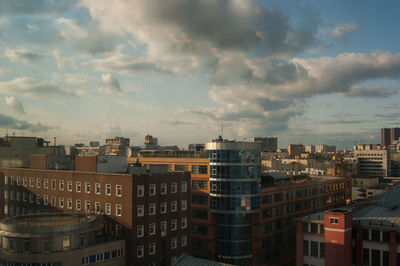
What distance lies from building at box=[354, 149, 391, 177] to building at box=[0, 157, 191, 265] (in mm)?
153200

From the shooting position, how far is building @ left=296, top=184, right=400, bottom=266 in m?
46.3

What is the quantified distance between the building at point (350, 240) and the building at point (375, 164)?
14707cm

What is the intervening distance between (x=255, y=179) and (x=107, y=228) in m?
26.1

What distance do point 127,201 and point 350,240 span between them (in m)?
28.4

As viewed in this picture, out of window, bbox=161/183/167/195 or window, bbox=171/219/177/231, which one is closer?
window, bbox=161/183/167/195

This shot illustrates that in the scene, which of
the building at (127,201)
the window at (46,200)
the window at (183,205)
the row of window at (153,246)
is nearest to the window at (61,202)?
the building at (127,201)

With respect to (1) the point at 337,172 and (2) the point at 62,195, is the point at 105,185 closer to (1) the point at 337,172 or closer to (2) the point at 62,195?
(2) the point at 62,195

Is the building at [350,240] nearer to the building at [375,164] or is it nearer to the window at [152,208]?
the window at [152,208]

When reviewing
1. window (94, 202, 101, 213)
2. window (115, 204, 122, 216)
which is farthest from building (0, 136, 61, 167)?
window (115, 204, 122, 216)

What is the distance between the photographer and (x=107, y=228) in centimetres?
4941

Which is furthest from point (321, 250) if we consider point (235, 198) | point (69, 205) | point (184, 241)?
Answer: point (69, 205)

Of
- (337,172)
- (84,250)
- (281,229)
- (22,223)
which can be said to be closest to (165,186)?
(84,250)

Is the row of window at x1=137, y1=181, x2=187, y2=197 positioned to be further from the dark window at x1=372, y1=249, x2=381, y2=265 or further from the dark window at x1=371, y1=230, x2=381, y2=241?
the dark window at x1=372, y1=249, x2=381, y2=265

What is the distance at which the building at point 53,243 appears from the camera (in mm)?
40875
